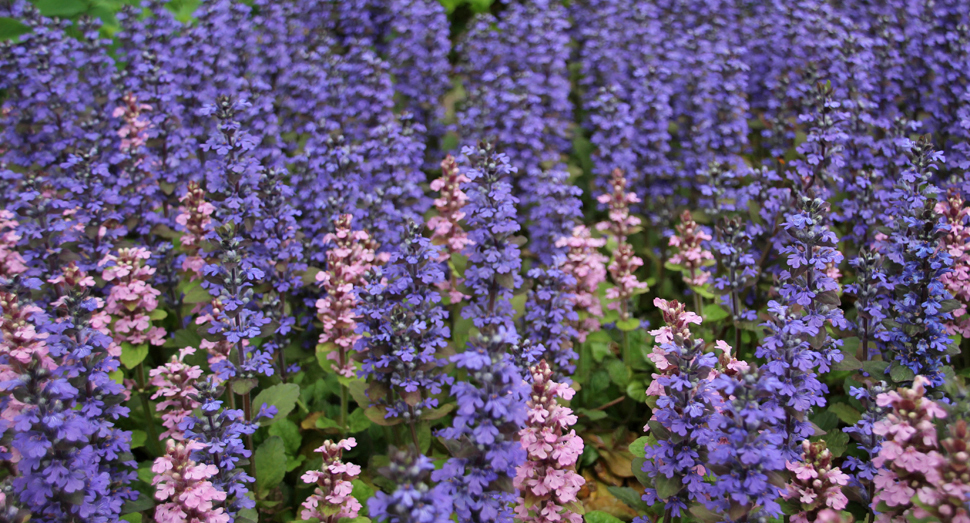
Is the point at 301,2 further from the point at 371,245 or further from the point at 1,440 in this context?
the point at 1,440

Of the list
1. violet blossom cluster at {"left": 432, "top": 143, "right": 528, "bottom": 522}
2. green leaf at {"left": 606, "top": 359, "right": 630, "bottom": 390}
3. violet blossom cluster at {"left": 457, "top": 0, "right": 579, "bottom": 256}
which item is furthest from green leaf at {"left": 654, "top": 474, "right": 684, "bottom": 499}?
violet blossom cluster at {"left": 457, "top": 0, "right": 579, "bottom": 256}

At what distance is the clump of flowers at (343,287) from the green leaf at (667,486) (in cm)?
229

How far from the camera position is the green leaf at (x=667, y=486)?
12.5ft

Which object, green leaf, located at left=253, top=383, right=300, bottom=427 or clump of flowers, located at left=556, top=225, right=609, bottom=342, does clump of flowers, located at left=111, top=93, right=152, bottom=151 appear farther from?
clump of flowers, located at left=556, top=225, right=609, bottom=342

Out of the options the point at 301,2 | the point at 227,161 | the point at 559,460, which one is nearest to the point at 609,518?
the point at 559,460

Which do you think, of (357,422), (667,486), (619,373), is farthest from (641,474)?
(357,422)

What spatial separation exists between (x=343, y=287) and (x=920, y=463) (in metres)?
3.64

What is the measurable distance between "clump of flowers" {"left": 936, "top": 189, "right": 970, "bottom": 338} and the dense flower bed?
0.10 ft

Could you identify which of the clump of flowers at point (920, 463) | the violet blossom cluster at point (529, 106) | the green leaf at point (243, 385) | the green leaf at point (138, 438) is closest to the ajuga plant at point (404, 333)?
the green leaf at point (243, 385)

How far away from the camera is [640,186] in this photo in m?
7.64

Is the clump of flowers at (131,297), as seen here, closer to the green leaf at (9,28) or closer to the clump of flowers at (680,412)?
the green leaf at (9,28)

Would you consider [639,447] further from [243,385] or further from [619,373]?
[243,385]

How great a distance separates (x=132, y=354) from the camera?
5.01 metres

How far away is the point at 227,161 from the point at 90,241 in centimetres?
144
